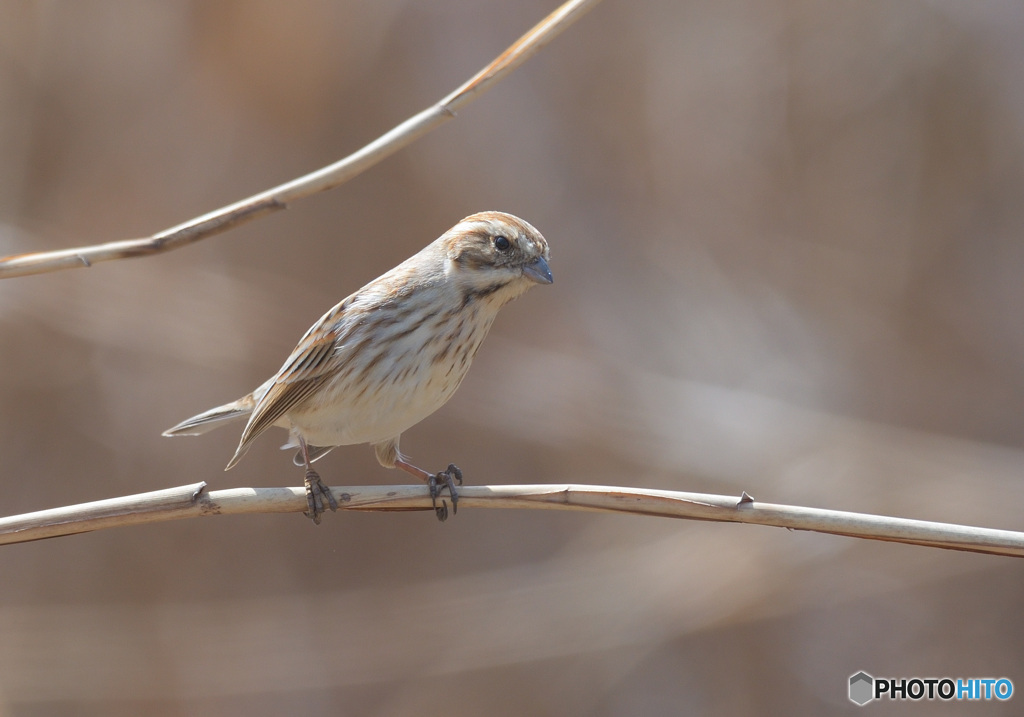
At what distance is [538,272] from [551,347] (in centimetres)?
343

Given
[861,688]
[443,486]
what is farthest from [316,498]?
[861,688]

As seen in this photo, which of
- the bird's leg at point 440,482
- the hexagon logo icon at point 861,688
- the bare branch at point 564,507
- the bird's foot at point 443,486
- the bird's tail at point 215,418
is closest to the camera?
the bare branch at point 564,507

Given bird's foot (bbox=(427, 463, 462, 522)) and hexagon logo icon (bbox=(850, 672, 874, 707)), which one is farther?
hexagon logo icon (bbox=(850, 672, 874, 707))

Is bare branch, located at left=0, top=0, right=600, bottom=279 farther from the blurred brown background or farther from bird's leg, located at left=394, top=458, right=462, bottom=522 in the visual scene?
the blurred brown background

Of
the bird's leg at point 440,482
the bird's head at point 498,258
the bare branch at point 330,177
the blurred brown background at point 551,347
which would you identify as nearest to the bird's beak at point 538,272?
the bird's head at point 498,258

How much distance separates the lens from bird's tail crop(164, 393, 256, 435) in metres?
3.51

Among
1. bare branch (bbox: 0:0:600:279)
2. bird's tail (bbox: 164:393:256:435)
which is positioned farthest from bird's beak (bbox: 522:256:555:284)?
bird's tail (bbox: 164:393:256:435)

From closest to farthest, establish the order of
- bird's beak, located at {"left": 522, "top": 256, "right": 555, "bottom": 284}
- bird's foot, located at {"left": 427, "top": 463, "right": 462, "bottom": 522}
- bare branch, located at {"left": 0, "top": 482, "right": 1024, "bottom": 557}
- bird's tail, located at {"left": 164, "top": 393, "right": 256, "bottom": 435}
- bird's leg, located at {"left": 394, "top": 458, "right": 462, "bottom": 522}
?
bare branch, located at {"left": 0, "top": 482, "right": 1024, "bottom": 557} < bird's leg, located at {"left": 394, "top": 458, "right": 462, "bottom": 522} < bird's foot, located at {"left": 427, "top": 463, "right": 462, "bottom": 522} < bird's beak, located at {"left": 522, "top": 256, "right": 555, "bottom": 284} < bird's tail, located at {"left": 164, "top": 393, "right": 256, "bottom": 435}

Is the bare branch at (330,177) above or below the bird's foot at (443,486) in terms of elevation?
above

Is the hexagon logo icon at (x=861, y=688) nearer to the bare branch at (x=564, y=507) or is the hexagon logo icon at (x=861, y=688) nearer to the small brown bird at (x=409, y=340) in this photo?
the small brown bird at (x=409, y=340)

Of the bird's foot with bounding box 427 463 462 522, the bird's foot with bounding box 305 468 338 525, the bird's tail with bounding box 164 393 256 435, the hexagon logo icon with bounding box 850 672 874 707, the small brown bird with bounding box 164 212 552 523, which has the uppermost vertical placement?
the small brown bird with bounding box 164 212 552 523

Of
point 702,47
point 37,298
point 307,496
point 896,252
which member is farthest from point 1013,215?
point 37,298

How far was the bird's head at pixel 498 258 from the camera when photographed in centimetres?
306

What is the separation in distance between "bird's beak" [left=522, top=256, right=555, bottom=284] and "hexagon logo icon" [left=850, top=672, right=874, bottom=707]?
3.97 metres
